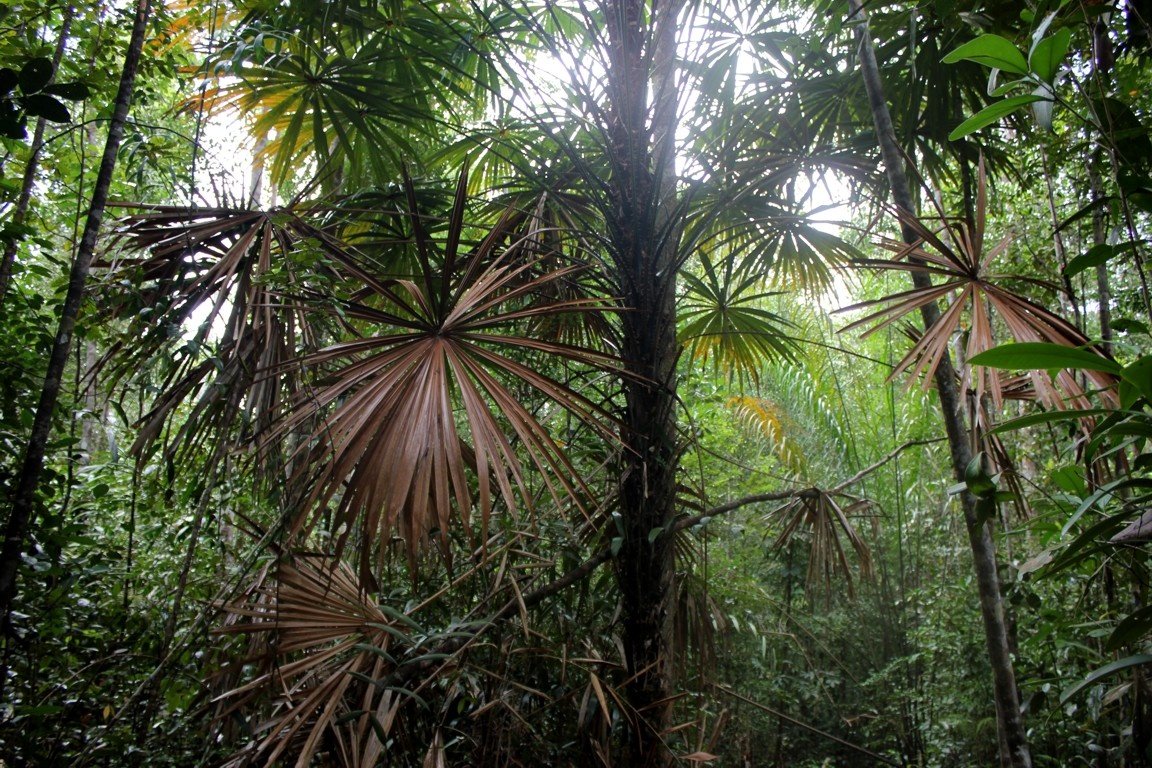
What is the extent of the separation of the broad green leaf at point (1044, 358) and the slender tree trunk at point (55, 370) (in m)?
2.00

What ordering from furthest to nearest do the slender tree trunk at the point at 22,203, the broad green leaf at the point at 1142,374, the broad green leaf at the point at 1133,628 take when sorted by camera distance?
the slender tree trunk at the point at 22,203 → the broad green leaf at the point at 1133,628 → the broad green leaf at the point at 1142,374

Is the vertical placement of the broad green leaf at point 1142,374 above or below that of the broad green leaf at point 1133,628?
above

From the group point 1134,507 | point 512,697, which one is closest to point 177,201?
point 512,697

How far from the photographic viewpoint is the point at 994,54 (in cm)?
114

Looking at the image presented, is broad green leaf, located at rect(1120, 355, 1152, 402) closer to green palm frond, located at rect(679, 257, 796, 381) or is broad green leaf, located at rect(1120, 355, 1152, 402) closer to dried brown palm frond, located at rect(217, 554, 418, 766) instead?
dried brown palm frond, located at rect(217, 554, 418, 766)

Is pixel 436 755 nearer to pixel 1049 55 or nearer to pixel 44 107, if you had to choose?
pixel 44 107

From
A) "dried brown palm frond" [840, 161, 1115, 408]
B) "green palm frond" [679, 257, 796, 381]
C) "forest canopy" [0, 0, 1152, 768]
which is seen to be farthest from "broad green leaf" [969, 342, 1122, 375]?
"green palm frond" [679, 257, 796, 381]

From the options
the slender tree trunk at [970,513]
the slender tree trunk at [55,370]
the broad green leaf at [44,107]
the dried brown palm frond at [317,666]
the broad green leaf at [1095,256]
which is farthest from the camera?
the slender tree trunk at [970,513]

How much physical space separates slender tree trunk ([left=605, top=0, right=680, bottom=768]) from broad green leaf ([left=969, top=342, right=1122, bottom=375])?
119 centimetres

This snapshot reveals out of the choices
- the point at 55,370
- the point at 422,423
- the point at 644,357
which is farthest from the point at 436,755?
the point at 55,370

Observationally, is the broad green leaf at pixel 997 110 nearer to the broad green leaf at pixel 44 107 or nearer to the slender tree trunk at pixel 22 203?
the broad green leaf at pixel 44 107

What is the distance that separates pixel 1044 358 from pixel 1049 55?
1.71 ft

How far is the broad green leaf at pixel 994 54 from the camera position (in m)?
1.13

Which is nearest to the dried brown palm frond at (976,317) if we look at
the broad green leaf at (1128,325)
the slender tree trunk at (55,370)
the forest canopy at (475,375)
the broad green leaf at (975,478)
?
the forest canopy at (475,375)
